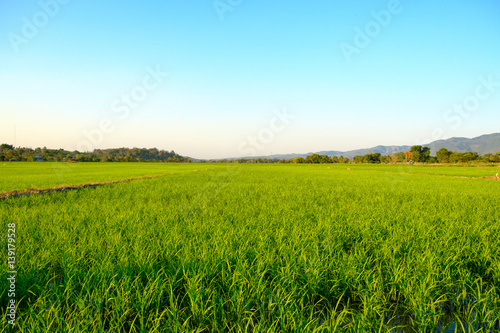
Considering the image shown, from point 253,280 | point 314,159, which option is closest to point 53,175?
point 253,280

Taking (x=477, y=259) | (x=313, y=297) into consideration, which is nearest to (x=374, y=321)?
(x=313, y=297)

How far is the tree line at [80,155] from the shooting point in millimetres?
76812

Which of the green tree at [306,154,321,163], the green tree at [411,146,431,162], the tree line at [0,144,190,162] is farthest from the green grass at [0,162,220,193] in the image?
the green tree at [411,146,431,162]

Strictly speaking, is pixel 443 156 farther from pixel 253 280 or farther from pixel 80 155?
pixel 80 155

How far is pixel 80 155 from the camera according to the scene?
85938 millimetres

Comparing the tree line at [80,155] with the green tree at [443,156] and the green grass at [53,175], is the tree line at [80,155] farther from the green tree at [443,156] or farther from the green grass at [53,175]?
the green tree at [443,156]

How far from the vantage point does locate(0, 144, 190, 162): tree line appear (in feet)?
252

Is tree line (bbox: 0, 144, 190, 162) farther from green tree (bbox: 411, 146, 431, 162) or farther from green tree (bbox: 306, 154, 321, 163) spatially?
green tree (bbox: 411, 146, 431, 162)

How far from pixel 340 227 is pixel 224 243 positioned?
2616 millimetres

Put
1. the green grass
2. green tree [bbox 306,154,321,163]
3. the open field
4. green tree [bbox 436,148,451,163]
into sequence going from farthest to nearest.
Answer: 1. green tree [bbox 306,154,321,163]
2. green tree [bbox 436,148,451,163]
3. the green grass
4. the open field

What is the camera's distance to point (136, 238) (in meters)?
4.10

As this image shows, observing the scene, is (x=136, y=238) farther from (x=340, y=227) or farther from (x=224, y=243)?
(x=340, y=227)

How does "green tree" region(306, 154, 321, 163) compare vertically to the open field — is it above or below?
above

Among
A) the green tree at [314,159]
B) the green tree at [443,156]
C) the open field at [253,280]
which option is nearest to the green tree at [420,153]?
the green tree at [443,156]
